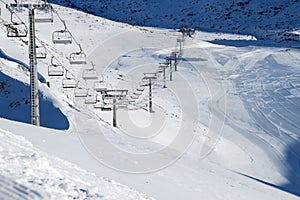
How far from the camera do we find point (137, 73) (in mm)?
31859

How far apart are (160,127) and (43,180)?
13.6 m

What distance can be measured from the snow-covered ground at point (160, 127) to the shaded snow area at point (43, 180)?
0.02 meters

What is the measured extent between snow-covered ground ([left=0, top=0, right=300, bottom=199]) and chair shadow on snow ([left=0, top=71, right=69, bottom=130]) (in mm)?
45

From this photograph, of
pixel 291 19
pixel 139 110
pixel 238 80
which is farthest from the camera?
pixel 291 19

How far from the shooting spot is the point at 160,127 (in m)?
18.9

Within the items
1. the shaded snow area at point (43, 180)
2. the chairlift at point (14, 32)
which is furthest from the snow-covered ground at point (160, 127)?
the chairlift at point (14, 32)

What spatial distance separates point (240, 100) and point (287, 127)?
4.88 m

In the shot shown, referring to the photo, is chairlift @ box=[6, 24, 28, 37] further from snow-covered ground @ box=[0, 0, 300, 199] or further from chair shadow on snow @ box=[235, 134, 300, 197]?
chair shadow on snow @ box=[235, 134, 300, 197]

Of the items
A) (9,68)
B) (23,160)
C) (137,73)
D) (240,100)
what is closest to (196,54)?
(137,73)

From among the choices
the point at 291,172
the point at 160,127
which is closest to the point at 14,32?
the point at 160,127

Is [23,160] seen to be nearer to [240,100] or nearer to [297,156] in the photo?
[297,156]

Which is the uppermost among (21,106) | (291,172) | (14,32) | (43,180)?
(14,32)

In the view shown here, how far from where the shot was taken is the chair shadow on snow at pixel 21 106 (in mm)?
15617

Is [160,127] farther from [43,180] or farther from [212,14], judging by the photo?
[212,14]
